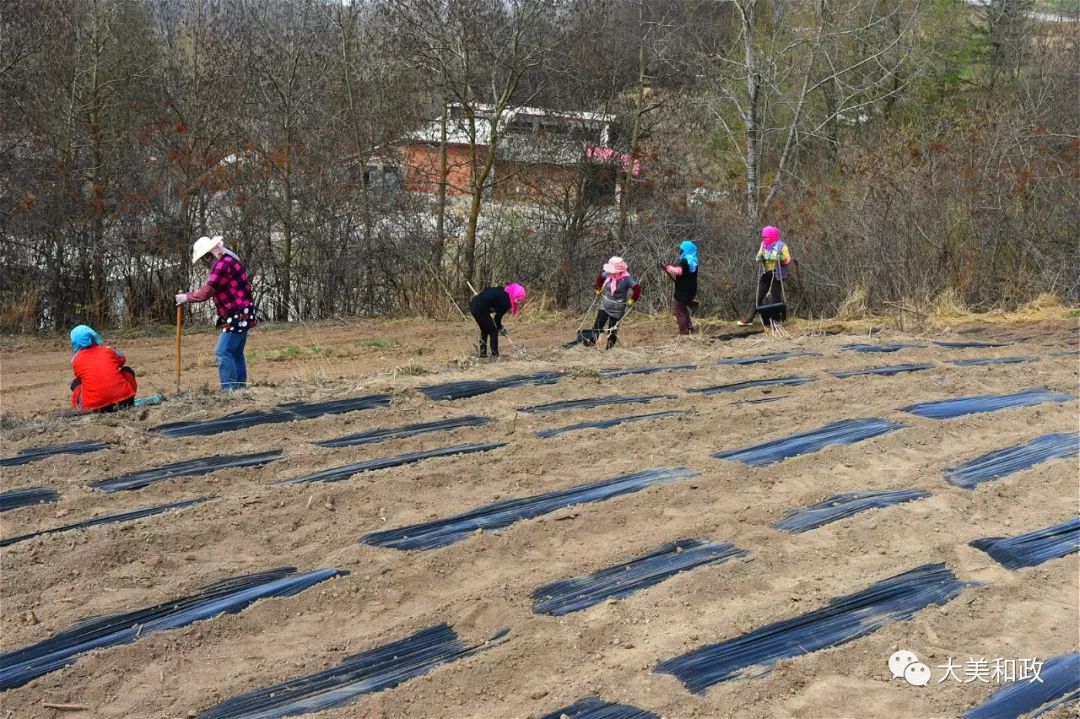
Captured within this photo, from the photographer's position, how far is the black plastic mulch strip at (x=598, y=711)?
148 inches

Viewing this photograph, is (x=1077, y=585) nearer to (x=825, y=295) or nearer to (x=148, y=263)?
(x=825, y=295)

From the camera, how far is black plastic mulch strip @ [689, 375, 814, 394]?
8441mm

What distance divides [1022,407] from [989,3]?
25.6 m

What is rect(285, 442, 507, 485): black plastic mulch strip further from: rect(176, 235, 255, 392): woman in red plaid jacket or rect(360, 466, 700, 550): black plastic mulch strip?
rect(176, 235, 255, 392): woman in red plaid jacket

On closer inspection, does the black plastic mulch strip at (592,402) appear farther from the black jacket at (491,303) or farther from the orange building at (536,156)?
the orange building at (536,156)

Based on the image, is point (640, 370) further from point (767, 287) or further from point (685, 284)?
point (767, 287)

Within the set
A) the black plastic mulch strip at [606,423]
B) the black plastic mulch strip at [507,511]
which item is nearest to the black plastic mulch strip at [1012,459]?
the black plastic mulch strip at [507,511]

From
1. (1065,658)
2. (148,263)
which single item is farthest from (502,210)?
(1065,658)

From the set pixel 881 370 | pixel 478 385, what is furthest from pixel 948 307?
pixel 478 385

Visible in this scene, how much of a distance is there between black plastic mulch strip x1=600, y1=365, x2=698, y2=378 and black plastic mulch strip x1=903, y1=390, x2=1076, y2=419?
2.15m

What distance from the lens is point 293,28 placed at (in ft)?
67.2

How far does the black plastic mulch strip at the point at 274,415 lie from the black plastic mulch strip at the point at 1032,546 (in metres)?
4.13

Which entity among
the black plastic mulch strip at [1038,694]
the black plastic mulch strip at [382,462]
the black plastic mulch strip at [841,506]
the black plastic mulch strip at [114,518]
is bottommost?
the black plastic mulch strip at [1038,694]

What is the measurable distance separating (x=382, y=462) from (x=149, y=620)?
208 cm
